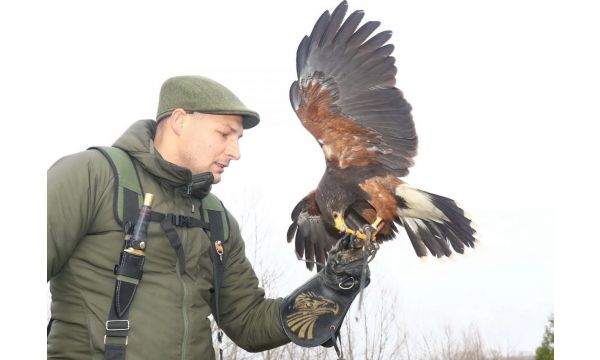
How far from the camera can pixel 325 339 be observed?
2.63 meters

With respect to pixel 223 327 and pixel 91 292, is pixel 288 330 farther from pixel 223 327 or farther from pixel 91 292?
pixel 91 292

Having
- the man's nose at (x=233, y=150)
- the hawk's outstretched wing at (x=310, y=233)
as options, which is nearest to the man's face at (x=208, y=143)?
the man's nose at (x=233, y=150)

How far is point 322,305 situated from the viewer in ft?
8.61

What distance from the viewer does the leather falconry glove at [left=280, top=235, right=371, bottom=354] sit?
258 cm

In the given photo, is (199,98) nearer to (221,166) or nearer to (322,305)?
(221,166)

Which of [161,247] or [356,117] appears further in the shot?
[356,117]

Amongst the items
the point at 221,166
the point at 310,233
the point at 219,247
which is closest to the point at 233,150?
the point at 221,166

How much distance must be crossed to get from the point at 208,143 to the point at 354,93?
2.46 feet

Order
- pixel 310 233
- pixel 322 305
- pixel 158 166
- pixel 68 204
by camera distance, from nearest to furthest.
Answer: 1. pixel 68 204
2. pixel 158 166
3. pixel 322 305
4. pixel 310 233

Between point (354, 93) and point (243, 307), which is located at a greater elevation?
point (354, 93)

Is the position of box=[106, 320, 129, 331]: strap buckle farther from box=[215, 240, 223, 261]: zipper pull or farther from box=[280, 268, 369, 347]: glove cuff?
box=[280, 268, 369, 347]: glove cuff

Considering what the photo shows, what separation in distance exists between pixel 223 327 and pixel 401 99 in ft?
4.35

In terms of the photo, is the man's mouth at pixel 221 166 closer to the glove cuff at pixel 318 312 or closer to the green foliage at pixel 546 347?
the glove cuff at pixel 318 312

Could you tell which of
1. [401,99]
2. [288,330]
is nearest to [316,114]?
[401,99]
